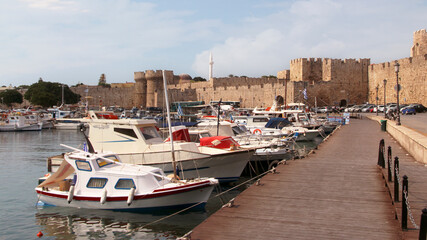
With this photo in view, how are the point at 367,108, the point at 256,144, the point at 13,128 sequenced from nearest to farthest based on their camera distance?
the point at 256,144
the point at 13,128
the point at 367,108

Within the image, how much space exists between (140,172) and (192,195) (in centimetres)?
133

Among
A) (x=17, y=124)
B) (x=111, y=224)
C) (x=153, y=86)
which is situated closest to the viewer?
(x=111, y=224)

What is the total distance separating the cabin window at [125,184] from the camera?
987cm

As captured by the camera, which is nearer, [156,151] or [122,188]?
[122,188]

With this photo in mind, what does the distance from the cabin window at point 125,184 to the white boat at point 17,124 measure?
118 ft

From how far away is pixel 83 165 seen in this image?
1035 cm

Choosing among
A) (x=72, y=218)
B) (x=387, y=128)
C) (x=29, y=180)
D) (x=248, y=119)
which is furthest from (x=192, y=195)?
(x=248, y=119)

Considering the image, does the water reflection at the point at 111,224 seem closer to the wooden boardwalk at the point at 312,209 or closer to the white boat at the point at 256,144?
the wooden boardwalk at the point at 312,209

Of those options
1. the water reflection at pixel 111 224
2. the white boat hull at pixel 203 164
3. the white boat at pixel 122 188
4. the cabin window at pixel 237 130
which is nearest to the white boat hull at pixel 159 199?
the white boat at pixel 122 188

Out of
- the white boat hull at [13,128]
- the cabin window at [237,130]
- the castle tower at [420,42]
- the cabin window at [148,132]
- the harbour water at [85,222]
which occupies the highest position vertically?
the castle tower at [420,42]

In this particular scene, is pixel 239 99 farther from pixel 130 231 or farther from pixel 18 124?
pixel 130 231

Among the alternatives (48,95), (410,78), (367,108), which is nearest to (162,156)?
(410,78)

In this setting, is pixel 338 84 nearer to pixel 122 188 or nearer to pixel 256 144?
pixel 256 144

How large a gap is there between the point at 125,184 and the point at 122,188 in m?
0.13
